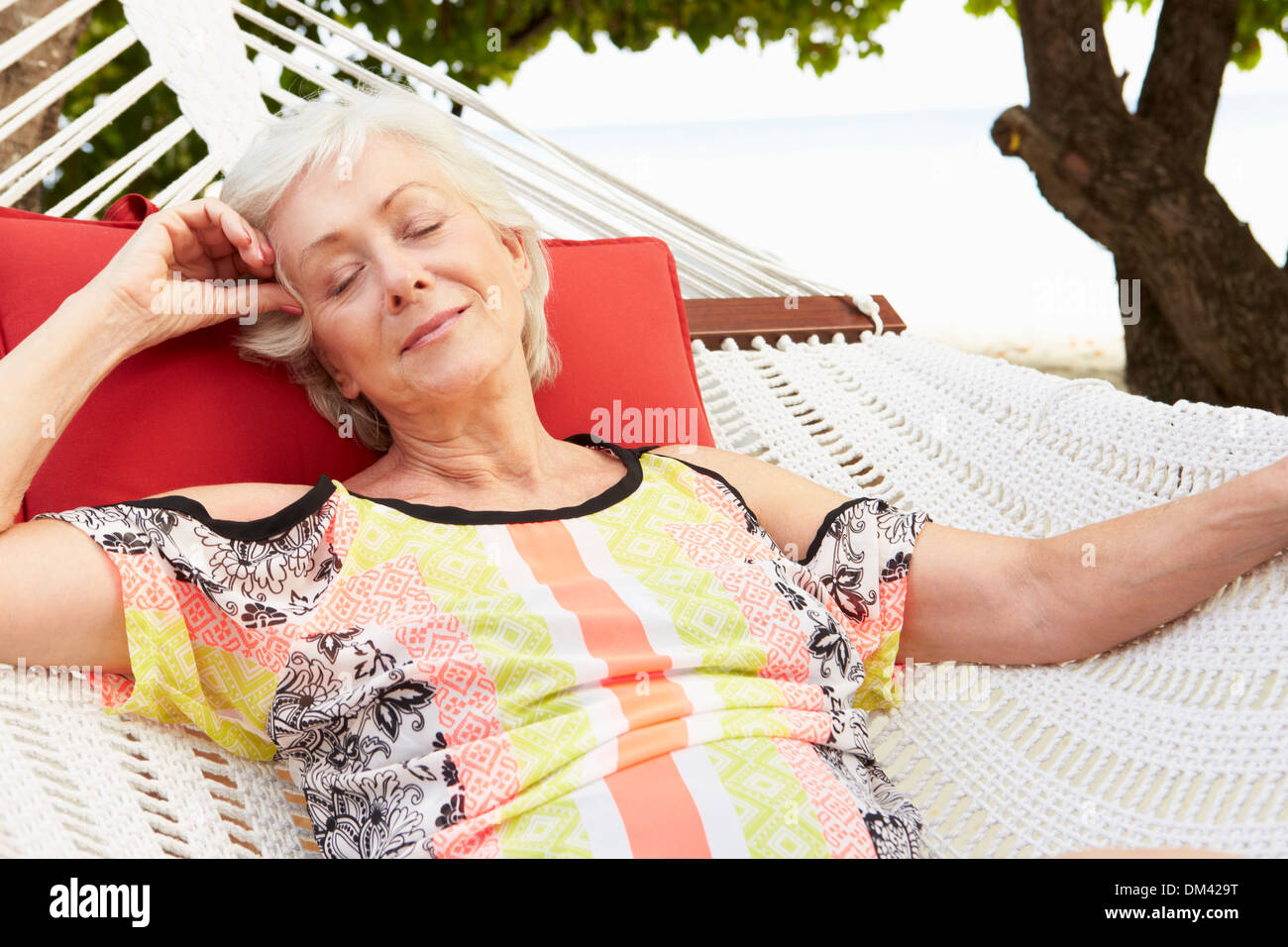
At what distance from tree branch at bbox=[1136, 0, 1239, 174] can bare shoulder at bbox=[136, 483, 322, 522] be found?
3.52 m

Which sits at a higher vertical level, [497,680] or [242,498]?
[242,498]

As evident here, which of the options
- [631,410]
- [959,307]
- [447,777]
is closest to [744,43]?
[631,410]

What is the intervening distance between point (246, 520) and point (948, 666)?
85cm

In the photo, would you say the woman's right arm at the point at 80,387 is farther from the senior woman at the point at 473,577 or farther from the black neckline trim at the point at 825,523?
the black neckline trim at the point at 825,523

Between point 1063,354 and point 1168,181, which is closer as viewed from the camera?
point 1168,181

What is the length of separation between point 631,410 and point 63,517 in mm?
796

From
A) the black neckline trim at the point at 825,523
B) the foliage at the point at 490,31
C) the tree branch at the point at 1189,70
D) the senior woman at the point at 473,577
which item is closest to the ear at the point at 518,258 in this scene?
the senior woman at the point at 473,577

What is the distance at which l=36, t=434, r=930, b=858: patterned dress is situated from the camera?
42.3 inches

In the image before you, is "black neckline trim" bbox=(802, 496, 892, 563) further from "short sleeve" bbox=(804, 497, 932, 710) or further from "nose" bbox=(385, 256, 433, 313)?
"nose" bbox=(385, 256, 433, 313)

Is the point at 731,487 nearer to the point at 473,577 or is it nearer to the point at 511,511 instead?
the point at 511,511

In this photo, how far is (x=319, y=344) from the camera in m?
1.46

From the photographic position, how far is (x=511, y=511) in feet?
4.43

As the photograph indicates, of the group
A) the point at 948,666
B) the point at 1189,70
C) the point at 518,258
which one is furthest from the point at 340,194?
the point at 1189,70

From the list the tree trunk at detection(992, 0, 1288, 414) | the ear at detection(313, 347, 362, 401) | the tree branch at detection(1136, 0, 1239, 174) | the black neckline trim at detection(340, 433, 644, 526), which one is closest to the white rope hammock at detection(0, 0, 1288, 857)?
the black neckline trim at detection(340, 433, 644, 526)
